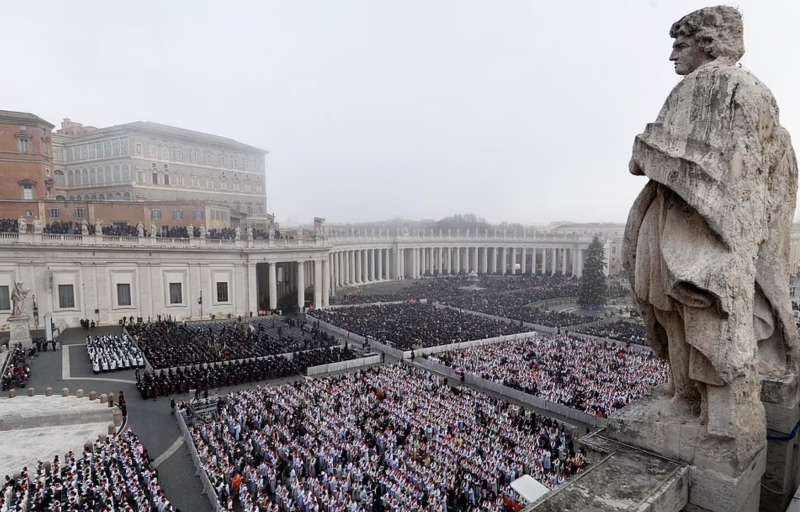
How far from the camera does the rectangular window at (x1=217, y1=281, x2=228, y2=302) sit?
50344mm

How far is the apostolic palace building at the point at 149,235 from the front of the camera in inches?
1666

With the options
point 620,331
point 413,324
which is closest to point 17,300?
point 413,324

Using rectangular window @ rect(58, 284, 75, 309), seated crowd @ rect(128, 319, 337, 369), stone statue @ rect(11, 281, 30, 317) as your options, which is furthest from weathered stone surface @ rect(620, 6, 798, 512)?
rectangular window @ rect(58, 284, 75, 309)

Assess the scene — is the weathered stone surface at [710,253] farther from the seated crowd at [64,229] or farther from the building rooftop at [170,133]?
the building rooftop at [170,133]

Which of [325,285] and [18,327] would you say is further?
[325,285]

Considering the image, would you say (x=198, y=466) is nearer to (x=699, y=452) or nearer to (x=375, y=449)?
(x=375, y=449)

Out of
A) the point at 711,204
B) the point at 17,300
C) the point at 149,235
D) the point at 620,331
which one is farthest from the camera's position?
the point at 149,235

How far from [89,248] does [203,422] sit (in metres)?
29.8

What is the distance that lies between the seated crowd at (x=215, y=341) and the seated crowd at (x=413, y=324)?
12.0 ft

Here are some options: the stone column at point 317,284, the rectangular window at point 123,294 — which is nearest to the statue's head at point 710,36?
the rectangular window at point 123,294

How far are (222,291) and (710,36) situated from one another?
51.1 metres

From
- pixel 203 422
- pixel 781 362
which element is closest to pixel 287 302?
pixel 203 422

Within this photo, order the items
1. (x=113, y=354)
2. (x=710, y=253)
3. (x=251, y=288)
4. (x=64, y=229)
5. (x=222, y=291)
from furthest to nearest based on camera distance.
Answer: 1. (x=251, y=288)
2. (x=222, y=291)
3. (x=64, y=229)
4. (x=113, y=354)
5. (x=710, y=253)

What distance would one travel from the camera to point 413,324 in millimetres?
42531
